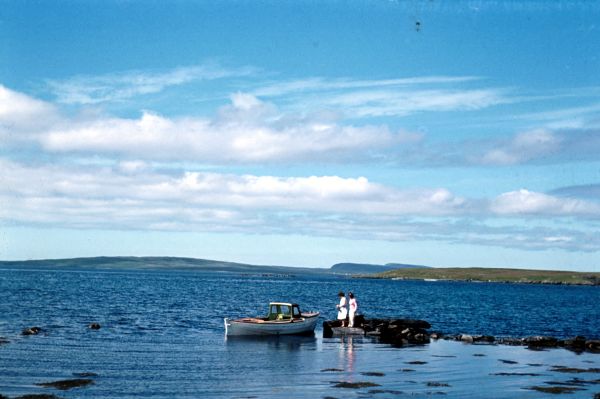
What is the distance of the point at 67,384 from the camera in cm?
3134

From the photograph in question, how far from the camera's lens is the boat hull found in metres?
55.8

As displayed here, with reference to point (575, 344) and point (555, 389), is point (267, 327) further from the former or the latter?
point (555, 389)

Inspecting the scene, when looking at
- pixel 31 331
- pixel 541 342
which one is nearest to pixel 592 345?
pixel 541 342

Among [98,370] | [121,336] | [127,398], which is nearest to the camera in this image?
[127,398]

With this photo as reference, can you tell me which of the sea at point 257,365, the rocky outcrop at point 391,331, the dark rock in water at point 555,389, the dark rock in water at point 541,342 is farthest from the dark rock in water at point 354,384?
the dark rock in water at point 541,342

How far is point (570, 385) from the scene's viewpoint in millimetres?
33906

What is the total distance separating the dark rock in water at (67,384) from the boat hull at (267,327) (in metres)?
23.6

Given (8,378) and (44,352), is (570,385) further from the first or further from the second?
(44,352)

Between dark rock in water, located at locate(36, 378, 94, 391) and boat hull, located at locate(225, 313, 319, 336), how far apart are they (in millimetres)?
23579

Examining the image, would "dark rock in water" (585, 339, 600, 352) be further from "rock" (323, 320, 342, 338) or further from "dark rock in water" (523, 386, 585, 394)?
"dark rock in water" (523, 386, 585, 394)

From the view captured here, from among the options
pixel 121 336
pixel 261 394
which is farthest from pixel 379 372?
pixel 121 336

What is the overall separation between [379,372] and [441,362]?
6.46m

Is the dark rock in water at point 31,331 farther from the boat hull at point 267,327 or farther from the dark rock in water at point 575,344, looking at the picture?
the dark rock in water at point 575,344

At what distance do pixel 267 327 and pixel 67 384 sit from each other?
26.7 metres
